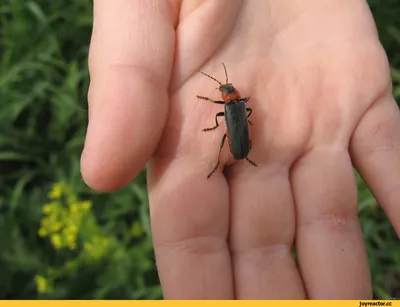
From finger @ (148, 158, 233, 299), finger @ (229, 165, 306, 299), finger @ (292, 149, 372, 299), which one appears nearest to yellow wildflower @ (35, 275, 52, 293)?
finger @ (148, 158, 233, 299)

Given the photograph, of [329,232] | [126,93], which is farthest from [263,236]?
[126,93]

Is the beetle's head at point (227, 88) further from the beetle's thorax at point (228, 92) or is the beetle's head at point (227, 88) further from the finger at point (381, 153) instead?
the finger at point (381, 153)

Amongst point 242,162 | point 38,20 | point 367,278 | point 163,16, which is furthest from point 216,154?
point 38,20

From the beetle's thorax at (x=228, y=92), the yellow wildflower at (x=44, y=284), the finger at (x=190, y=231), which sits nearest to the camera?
the finger at (x=190, y=231)

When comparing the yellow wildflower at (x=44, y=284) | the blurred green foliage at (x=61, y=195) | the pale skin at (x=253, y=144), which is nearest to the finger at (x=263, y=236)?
the pale skin at (x=253, y=144)

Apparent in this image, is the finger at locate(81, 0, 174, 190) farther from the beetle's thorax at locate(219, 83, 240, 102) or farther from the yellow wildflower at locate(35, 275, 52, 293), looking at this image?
the yellow wildflower at locate(35, 275, 52, 293)

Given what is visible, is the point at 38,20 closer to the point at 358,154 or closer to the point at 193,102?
the point at 193,102
